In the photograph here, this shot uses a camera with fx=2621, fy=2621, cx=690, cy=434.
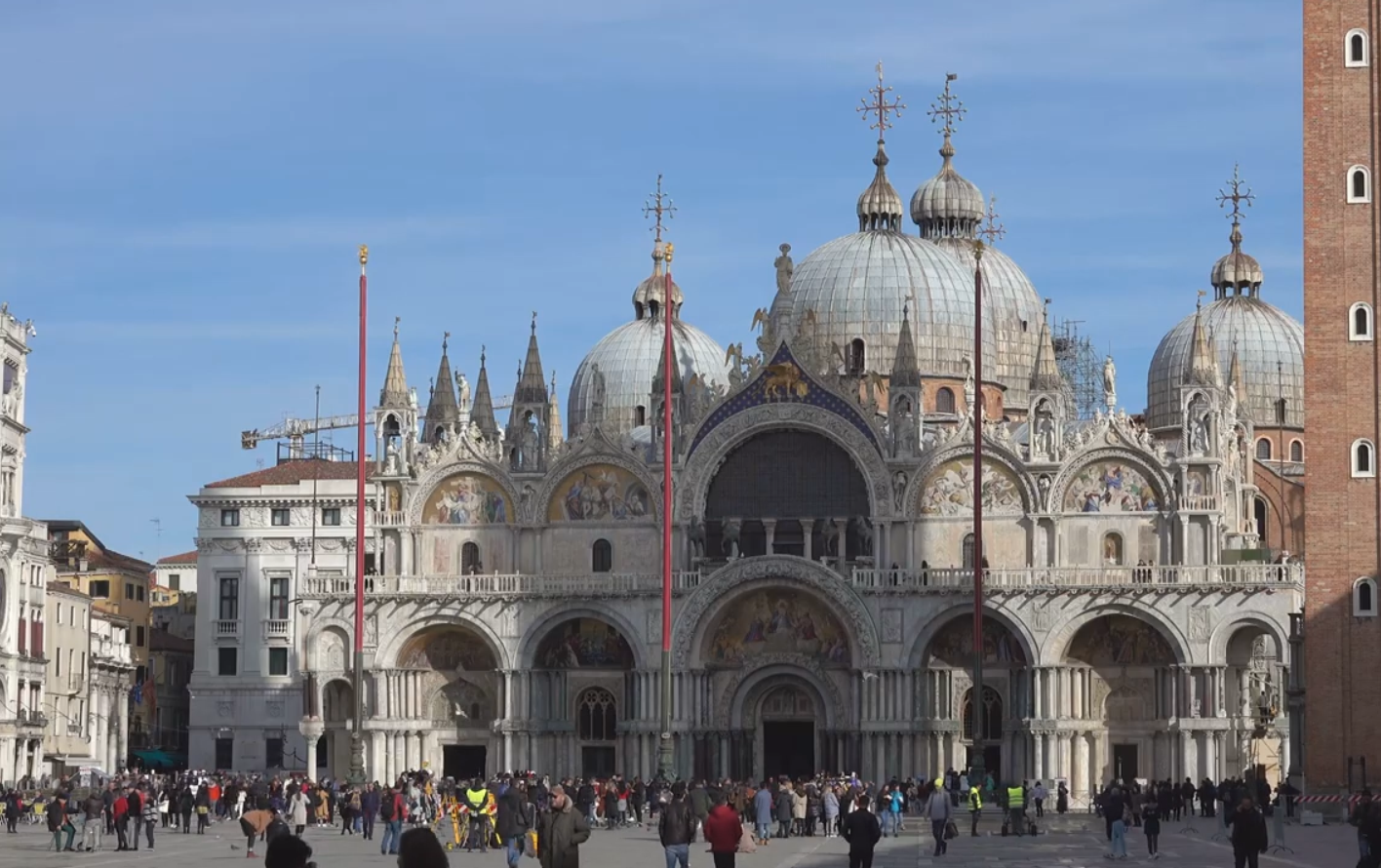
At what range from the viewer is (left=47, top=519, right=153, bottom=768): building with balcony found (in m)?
99.0

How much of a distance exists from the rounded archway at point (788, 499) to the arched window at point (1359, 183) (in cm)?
1856

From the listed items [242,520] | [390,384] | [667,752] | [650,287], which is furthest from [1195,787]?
[242,520]

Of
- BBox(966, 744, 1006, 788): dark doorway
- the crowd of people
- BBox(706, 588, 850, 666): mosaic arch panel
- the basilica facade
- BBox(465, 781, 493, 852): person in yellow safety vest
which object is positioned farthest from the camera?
BBox(706, 588, 850, 666): mosaic arch panel

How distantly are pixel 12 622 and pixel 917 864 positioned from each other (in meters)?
41.5

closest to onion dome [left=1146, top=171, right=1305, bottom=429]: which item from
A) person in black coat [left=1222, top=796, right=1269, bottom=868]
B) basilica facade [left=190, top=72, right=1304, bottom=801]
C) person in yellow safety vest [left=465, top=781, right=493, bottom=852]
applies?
basilica facade [left=190, top=72, right=1304, bottom=801]

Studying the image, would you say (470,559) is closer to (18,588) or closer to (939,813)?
(18,588)

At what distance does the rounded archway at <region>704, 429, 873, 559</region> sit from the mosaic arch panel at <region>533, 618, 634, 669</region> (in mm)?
4037

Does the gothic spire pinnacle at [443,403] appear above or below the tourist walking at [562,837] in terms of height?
above

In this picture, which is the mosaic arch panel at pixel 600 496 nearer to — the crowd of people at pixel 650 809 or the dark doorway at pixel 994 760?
the crowd of people at pixel 650 809

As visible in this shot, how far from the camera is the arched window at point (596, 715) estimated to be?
79688mm

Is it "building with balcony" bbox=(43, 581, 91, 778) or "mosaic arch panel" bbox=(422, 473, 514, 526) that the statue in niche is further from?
"building with balcony" bbox=(43, 581, 91, 778)

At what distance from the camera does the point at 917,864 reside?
44312mm

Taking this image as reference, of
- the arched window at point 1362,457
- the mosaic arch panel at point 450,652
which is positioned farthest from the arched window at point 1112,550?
the mosaic arch panel at point 450,652

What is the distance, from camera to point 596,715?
7988 centimetres
